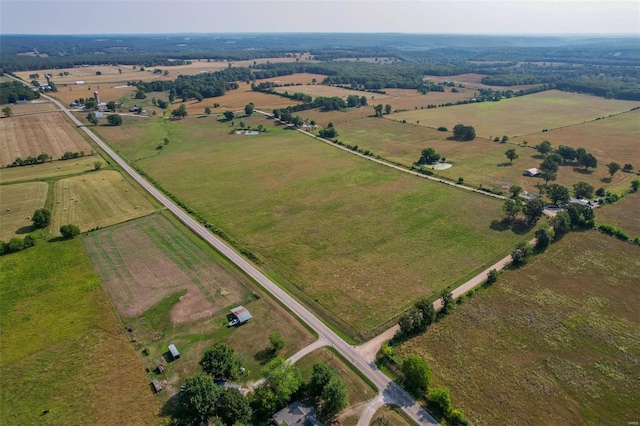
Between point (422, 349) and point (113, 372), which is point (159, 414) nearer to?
point (113, 372)

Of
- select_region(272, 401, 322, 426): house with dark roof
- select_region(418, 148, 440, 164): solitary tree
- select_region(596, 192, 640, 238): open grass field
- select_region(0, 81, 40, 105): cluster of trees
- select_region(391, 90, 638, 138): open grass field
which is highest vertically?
select_region(0, 81, 40, 105): cluster of trees

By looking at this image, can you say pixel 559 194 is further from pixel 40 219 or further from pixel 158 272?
pixel 40 219

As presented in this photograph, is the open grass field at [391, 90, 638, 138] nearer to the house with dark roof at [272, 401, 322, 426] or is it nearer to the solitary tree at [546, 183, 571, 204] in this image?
the solitary tree at [546, 183, 571, 204]

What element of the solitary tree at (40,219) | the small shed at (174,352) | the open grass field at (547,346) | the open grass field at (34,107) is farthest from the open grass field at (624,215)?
the open grass field at (34,107)

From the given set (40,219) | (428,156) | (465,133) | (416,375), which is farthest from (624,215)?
(40,219)

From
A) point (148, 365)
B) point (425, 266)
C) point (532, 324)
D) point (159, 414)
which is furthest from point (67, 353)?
point (532, 324)

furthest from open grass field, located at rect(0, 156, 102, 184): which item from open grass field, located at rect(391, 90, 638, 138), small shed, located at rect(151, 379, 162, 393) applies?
open grass field, located at rect(391, 90, 638, 138)
